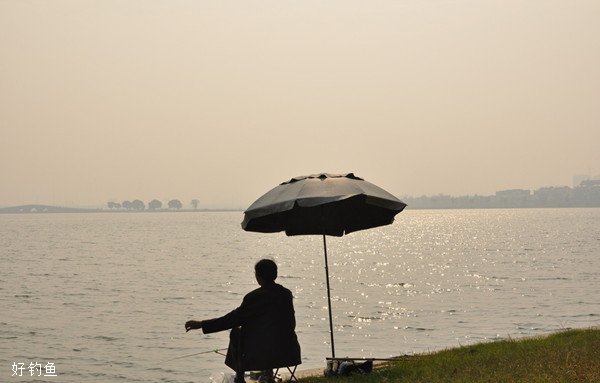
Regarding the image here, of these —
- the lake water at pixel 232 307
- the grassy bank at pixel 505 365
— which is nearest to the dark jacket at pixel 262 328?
the grassy bank at pixel 505 365

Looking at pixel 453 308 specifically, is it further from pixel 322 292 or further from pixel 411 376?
pixel 411 376

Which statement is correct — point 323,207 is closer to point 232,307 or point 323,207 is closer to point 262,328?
point 262,328

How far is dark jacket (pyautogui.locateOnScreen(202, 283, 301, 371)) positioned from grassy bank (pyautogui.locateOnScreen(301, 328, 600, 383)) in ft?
5.10

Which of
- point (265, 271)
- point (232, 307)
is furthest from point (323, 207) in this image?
point (232, 307)

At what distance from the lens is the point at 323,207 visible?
12.9 meters

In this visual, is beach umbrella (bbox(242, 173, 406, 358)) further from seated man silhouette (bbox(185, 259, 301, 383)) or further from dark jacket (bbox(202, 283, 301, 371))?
dark jacket (bbox(202, 283, 301, 371))

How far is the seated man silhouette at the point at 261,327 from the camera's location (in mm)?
10633

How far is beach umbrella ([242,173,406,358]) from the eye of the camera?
36.7 ft

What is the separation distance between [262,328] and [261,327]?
0.06ft

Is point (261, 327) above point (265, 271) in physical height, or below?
below

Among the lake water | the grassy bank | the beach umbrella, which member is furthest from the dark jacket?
the lake water

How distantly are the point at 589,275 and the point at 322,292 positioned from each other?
22709 millimetres

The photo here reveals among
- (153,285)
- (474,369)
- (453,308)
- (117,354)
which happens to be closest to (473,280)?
(453,308)

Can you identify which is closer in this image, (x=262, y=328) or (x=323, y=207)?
(x=262, y=328)
